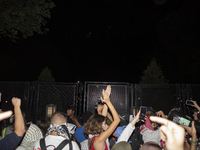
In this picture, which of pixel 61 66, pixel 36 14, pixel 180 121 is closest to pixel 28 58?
pixel 61 66

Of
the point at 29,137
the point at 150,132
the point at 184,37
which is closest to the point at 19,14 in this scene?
the point at 29,137

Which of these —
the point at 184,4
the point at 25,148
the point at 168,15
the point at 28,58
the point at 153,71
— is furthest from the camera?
the point at 28,58

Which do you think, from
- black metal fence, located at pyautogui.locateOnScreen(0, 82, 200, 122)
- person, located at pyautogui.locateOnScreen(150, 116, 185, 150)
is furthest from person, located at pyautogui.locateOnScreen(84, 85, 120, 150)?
black metal fence, located at pyautogui.locateOnScreen(0, 82, 200, 122)

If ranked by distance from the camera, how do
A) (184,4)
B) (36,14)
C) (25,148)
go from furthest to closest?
Answer: (184,4) < (36,14) < (25,148)

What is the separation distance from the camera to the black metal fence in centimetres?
647

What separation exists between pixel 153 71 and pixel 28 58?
87.1 feet

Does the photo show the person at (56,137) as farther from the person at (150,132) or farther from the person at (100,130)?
the person at (150,132)

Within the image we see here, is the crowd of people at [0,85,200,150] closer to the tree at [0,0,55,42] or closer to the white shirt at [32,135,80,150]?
the white shirt at [32,135,80,150]

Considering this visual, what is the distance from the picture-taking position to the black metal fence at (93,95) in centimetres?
647

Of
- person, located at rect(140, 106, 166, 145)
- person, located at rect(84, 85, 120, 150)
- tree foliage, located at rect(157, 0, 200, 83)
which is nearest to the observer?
person, located at rect(84, 85, 120, 150)

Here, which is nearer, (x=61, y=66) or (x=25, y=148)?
(x=25, y=148)

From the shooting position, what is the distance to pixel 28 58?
2938 cm

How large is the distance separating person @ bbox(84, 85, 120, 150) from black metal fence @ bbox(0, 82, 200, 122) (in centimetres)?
390

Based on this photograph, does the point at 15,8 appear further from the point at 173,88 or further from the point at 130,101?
the point at 173,88
